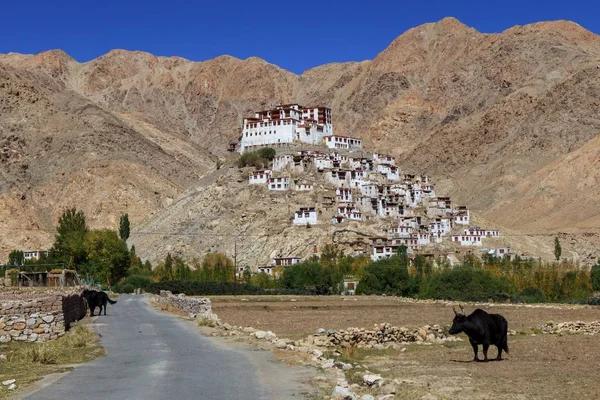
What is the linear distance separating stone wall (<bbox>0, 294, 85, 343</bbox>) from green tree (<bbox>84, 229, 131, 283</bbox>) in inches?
3037

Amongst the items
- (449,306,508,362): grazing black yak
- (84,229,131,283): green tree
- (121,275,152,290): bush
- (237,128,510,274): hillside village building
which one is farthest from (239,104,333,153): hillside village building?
(449,306,508,362): grazing black yak

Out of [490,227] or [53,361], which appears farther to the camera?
[490,227]

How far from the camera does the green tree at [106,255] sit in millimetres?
106688

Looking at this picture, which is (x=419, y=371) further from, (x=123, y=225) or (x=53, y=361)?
(x=123, y=225)

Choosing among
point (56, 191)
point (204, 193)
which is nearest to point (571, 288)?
point (204, 193)

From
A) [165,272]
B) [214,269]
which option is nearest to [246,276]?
[214,269]

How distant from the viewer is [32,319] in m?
28.7

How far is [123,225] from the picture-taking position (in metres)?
145

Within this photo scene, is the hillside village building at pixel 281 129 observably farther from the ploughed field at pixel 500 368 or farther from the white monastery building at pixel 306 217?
the ploughed field at pixel 500 368

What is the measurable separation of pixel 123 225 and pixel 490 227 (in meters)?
63.0

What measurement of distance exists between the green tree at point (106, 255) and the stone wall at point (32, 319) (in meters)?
77.2

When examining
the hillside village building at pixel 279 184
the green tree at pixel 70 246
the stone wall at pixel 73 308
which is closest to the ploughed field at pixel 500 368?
the stone wall at pixel 73 308

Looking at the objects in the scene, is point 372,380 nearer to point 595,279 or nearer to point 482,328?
point 482,328

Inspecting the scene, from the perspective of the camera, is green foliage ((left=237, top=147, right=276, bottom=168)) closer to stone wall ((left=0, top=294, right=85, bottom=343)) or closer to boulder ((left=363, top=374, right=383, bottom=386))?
stone wall ((left=0, top=294, right=85, bottom=343))
